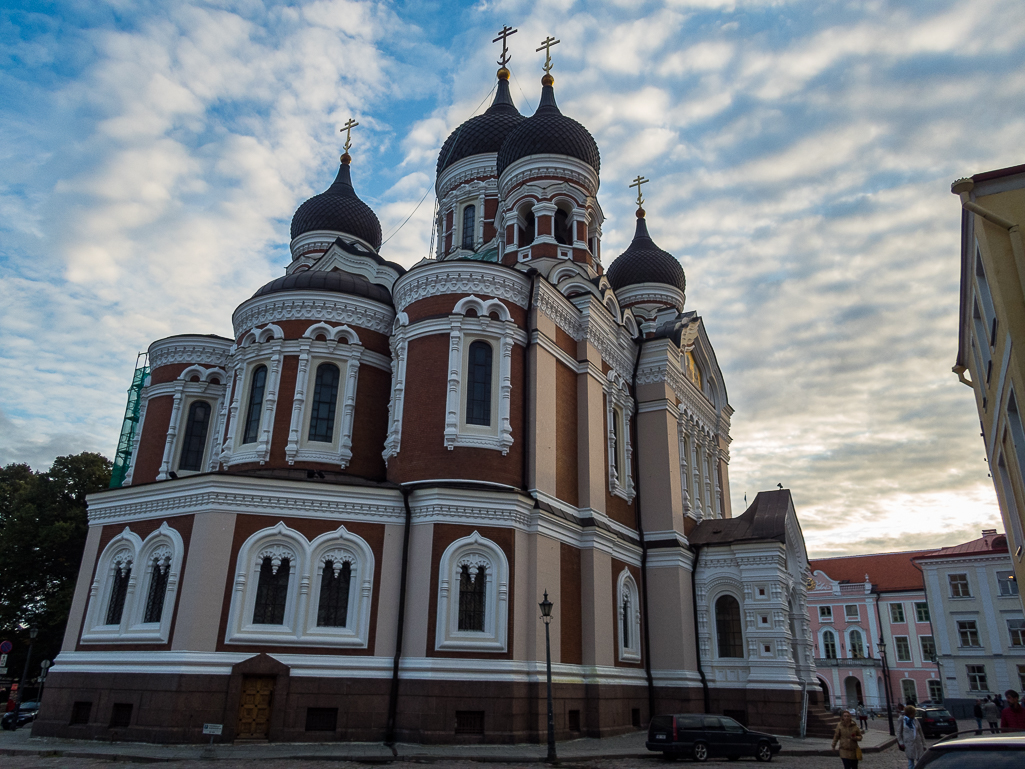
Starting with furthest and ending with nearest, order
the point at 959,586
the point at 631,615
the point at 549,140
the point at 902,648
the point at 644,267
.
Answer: the point at 902,648, the point at 959,586, the point at 644,267, the point at 549,140, the point at 631,615

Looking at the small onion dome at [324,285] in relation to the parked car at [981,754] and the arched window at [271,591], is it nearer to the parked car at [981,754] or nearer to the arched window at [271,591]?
the arched window at [271,591]

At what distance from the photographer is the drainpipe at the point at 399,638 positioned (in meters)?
14.8

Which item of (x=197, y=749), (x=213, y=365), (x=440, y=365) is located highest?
(x=213, y=365)

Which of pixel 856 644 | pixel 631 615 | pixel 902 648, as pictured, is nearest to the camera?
pixel 631 615

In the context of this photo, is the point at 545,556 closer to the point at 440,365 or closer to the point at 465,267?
the point at 440,365

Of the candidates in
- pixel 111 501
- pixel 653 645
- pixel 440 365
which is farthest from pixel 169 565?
pixel 653 645

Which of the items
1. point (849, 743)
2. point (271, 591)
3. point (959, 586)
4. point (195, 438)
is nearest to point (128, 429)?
point (195, 438)

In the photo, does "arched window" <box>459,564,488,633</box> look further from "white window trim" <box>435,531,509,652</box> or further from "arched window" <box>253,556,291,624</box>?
"arched window" <box>253,556,291,624</box>

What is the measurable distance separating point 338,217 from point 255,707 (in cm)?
1957

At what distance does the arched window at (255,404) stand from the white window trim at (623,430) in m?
9.39

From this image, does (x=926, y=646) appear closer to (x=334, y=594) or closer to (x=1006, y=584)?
(x=1006, y=584)

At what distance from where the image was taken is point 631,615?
810 inches

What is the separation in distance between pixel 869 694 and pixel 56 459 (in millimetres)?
42582

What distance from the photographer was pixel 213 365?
2342cm
